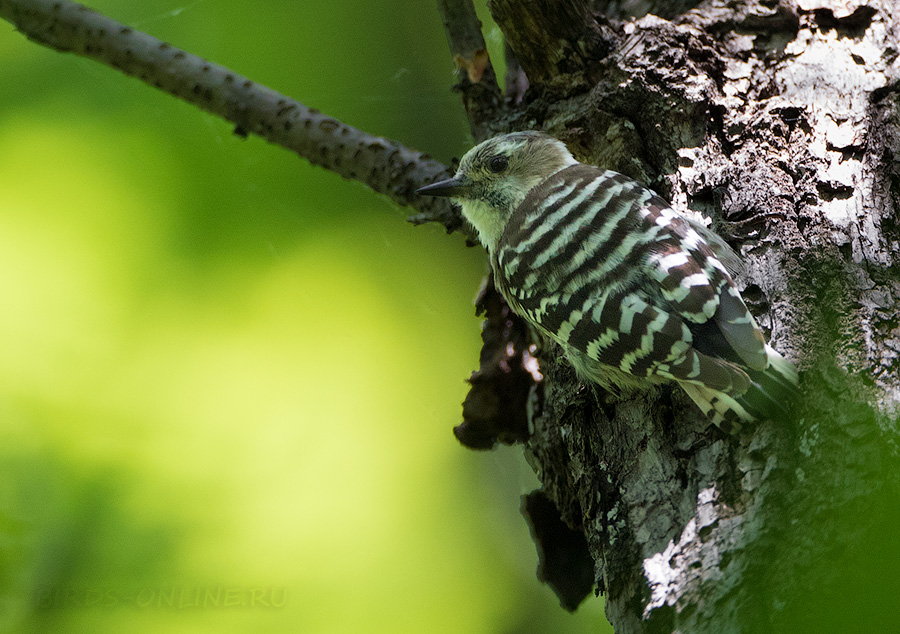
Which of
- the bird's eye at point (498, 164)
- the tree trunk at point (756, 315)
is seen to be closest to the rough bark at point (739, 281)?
the tree trunk at point (756, 315)

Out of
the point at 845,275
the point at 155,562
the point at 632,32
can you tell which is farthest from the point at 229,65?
the point at 845,275

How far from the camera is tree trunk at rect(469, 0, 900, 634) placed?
1133mm

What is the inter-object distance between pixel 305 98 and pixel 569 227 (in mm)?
1527

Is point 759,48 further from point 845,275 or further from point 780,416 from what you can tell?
point 780,416

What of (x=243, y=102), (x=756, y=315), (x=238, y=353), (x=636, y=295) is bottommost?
(x=756, y=315)

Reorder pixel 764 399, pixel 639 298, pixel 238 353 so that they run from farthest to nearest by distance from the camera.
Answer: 1. pixel 238 353
2. pixel 639 298
3. pixel 764 399

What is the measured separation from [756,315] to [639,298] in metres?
0.26

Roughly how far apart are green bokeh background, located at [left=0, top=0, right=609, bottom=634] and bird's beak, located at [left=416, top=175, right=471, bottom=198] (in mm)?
713

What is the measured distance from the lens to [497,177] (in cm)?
245

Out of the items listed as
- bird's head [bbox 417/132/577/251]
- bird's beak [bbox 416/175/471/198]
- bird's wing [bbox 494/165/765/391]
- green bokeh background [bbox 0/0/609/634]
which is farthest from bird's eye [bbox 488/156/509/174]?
green bokeh background [bbox 0/0/609/634]

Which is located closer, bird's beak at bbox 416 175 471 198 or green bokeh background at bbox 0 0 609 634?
bird's beak at bbox 416 175 471 198

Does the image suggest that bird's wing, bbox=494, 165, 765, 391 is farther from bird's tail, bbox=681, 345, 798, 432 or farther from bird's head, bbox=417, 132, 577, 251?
bird's head, bbox=417, 132, 577, 251

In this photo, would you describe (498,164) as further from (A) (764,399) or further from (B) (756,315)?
(A) (764,399)

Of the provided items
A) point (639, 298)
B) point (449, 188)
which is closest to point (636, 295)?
point (639, 298)
